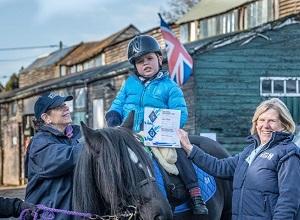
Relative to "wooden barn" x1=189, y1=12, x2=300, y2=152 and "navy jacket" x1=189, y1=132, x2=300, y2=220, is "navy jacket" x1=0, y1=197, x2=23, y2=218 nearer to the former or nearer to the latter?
"navy jacket" x1=189, y1=132, x2=300, y2=220

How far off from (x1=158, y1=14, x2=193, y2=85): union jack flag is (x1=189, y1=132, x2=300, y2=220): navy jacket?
38.2 feet

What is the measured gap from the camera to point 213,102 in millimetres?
20938

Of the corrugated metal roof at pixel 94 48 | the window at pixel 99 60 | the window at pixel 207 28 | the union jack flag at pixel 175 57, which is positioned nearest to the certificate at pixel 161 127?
the union jack flag at pixel 175 57

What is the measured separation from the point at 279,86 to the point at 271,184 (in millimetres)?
16920

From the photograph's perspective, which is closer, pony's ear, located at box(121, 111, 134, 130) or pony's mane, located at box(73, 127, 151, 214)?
pony's mane, located at box(73, 127, 151, 214)

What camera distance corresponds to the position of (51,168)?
15.8 feet

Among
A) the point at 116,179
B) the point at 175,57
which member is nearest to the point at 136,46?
the point at 116,179

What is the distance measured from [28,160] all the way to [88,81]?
22162mm

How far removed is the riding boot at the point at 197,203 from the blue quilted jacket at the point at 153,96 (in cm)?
64

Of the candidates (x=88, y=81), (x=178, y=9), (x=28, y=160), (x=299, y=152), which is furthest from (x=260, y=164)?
(x=178, y=9)

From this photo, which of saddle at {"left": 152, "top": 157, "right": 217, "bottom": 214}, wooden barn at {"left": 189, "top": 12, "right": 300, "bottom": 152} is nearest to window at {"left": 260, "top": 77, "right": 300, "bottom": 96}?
wooden barn at {"left": 189, "top": 12, "right": 300, "bottom": 152}

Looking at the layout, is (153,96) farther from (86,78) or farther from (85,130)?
(86,78)

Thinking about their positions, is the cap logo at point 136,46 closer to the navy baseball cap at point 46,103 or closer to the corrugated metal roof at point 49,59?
the navy baseball cap at point 46,103

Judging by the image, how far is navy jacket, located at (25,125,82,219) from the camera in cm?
479
